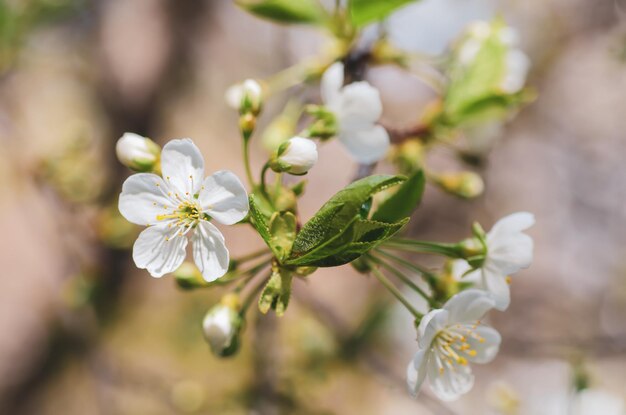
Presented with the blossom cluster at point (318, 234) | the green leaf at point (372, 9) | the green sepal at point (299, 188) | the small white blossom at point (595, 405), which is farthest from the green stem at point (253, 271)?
the small white blossom at point (595, 405)

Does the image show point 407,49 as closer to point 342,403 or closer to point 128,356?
point 342,403

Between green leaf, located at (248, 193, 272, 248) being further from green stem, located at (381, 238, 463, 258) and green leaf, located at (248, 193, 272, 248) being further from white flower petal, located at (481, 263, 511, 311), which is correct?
white flower petal, located at (481, 263, 511, 311)

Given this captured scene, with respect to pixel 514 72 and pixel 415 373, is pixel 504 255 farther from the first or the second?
pixel 514 72

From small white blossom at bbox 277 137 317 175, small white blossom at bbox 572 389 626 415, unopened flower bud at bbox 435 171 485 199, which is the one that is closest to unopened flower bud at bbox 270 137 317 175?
small white blossom at bbox 277 137 317 175

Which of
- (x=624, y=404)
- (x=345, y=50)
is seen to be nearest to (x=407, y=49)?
(x=345, y=50)

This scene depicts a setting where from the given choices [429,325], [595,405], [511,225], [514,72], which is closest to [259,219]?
[429,325]
